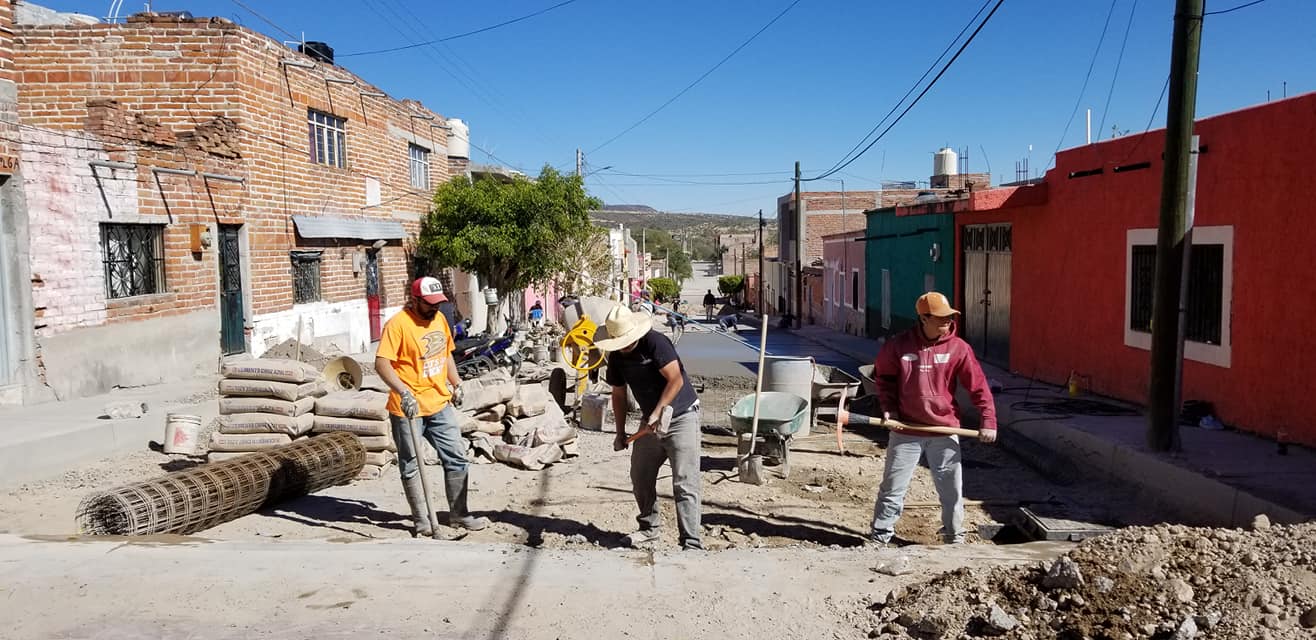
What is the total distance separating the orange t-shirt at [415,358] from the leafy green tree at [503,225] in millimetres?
14466

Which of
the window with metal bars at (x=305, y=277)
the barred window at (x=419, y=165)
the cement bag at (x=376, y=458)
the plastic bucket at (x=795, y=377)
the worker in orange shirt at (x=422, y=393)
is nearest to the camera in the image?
the worker in orange shirt at (x=422, y=393)

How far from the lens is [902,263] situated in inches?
915

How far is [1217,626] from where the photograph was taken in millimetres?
3557

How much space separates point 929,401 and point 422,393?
3.25 metres

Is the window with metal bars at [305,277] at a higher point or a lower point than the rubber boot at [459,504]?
higher

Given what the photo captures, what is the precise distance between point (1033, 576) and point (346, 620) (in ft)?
9.80

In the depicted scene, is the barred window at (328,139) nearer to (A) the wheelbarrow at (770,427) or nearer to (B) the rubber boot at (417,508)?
(A) the wheelbarrow at (770,427)

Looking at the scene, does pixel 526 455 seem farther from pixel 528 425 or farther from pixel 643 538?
pixel 643 538

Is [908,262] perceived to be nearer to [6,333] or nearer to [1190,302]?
[1190,302]

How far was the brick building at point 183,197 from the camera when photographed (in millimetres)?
10945

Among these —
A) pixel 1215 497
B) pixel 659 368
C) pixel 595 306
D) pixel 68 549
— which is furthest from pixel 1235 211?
pixel 68 549

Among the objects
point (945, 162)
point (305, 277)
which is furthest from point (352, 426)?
point (945, 162)

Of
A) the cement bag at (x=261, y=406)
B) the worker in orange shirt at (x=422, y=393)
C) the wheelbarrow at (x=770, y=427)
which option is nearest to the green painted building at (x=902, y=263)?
the wheelbarrow at (x=770, y=427)

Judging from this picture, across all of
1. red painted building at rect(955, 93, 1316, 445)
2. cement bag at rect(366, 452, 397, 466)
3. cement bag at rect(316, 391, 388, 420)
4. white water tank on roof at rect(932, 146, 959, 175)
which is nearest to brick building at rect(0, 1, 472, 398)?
cement bag at rect(316, 391, 388, 420)
